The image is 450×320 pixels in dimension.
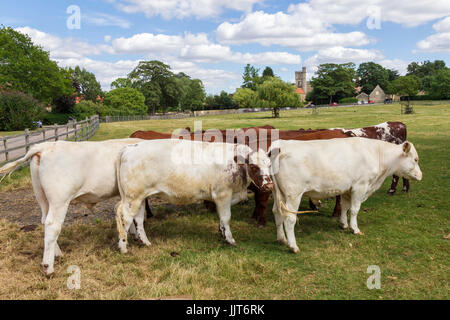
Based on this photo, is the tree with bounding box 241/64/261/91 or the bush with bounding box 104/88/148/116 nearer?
the bush with bounding box 104/88/148/116

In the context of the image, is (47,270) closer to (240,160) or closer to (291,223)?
(240,160)

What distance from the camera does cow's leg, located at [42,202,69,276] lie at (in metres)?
4.74

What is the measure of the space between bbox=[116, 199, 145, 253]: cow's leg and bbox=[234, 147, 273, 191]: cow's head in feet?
6.35

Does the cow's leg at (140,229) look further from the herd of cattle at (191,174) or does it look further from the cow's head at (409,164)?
the cow's head at (409,164)

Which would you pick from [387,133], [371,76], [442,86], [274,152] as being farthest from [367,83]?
[274,152]

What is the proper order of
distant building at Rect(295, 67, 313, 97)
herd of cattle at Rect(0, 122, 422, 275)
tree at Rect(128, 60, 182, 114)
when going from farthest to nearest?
distant building at Rect(295, 67, 313, 97)
tree at Rect(128, 60, 182, 114)
herd of cattle at Rect(0, 122, 422, 275)

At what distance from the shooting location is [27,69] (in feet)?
156

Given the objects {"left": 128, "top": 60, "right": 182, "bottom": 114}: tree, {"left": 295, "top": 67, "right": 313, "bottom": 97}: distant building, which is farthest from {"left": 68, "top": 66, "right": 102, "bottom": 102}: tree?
{"left": 295, "top": 67, "right": 313, "bottom": 97}: distant building

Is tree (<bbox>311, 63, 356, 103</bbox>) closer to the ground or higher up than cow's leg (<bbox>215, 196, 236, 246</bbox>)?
higher up

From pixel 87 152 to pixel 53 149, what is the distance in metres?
0.50

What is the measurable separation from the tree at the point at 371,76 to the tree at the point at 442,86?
31640mm

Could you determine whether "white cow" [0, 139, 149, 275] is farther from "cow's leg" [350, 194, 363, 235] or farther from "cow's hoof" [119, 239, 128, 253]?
"cow's leg" [350, 194, 363, 235]

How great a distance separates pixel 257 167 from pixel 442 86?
9634 cm
